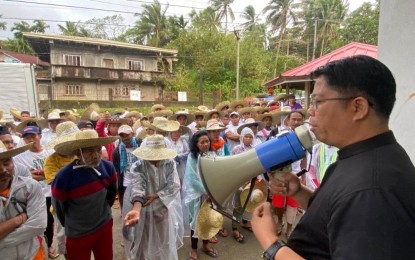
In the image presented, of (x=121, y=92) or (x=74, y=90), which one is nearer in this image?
(x=74, y=90)

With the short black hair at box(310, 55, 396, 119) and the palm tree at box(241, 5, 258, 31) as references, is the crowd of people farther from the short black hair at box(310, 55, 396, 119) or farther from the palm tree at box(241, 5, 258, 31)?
the palm tree at box(241, 5, 258, 31)

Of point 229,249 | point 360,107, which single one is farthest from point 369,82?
point 229,249

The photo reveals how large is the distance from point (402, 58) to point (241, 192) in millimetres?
2068

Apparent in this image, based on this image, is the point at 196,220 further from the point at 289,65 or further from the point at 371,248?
the point at 289,65

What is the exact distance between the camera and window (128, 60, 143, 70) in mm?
24253

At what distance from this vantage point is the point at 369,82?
3.15 feet

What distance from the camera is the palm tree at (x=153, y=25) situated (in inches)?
1249

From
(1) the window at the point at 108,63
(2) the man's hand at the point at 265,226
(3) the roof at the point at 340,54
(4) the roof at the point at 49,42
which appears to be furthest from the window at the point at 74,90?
(2) the man's hand at the point at 265,226

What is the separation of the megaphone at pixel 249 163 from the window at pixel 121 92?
935 inches

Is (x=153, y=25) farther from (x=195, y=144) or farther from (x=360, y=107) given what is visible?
(x=360, y=107)

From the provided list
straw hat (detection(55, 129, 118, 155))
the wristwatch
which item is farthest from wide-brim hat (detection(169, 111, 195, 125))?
the wristwatch

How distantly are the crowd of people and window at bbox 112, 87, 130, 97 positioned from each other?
63.7ft

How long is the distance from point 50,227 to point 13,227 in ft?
6.72

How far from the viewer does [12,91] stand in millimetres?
10258
